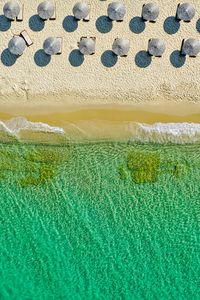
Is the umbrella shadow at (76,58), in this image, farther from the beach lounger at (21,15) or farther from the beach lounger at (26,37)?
the beach lounger at (21,15)

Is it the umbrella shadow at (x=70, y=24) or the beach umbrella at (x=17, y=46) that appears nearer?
the beach umbrella at (x=17, y=46)

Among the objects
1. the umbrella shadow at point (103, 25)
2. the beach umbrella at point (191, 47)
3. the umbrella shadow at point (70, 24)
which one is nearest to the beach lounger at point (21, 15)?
the umbrella shadow at point (70, 24)

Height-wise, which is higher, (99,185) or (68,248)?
(99,185)

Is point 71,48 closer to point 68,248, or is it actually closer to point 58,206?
point 58,206

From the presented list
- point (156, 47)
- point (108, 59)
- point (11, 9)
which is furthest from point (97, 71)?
point (11, 9)

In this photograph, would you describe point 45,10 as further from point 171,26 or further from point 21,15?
point 171,26

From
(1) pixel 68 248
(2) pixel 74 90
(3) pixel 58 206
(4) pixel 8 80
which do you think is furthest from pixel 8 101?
(1) pixel 68 248
